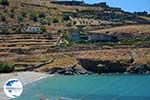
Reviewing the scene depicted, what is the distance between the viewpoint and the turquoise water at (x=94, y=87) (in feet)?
165

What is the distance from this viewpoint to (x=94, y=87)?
62125 millimetres

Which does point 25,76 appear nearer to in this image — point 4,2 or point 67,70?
point 67,70

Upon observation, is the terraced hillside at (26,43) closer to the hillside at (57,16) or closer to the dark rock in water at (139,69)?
the hillside at (57,16)

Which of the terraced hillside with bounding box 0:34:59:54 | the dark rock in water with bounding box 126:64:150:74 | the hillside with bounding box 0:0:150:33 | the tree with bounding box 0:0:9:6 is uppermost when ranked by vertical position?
the tree with bounding box 0:0:9:6

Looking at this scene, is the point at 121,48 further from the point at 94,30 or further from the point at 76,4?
the point at 76,4

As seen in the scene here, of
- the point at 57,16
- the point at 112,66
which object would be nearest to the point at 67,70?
the point at 112,66

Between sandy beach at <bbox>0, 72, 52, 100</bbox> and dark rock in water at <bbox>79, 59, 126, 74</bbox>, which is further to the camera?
dark rock in water at <bbox>79, 59, 126, 74</bbox>

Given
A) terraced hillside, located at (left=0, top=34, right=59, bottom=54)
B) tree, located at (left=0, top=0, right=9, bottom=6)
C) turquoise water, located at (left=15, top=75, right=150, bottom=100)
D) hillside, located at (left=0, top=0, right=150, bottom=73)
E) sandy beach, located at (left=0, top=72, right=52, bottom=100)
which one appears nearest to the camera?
turquoise water, located at (left=15, top=75, right=150, bottom=100)

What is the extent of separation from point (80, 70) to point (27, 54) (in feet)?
31.5

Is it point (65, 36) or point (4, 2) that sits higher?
point (4, 2)

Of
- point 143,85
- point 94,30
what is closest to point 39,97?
point 143,85

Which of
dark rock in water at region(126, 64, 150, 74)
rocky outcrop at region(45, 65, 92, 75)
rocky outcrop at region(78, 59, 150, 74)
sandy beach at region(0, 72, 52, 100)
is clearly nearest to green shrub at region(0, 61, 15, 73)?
sandy beach at region(0, 72, 52, 100)

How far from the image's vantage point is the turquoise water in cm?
5022

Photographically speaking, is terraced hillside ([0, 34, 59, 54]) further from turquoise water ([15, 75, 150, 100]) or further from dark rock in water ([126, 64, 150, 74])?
dark rock in water ([126, 64, 150, 74])
